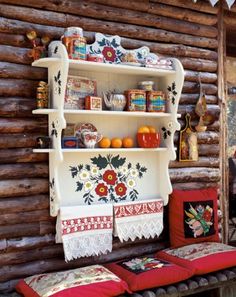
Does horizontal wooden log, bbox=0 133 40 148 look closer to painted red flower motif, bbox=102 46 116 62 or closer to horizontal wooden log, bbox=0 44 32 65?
horizontal wooden log, bbox=0 44 32 65

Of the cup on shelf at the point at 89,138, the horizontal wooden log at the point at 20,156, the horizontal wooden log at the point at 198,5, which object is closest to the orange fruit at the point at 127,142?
the cup on shelf at the point at 89,138

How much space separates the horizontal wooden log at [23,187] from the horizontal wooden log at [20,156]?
149 millimetres

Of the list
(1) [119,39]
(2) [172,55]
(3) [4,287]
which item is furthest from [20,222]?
(2) [172,55]

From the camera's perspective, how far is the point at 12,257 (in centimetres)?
316

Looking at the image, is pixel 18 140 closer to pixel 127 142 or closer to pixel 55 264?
pixel 127 142

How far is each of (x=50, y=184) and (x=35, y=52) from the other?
1.01 meters

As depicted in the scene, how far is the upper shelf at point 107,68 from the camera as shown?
3.11 m

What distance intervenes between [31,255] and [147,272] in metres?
0.90

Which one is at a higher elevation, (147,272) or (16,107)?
(16,107)

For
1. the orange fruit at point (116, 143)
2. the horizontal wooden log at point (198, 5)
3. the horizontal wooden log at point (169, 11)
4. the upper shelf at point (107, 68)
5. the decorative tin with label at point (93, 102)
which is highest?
the horizontal wooden log at point (198, 5)

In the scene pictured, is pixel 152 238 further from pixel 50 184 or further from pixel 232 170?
pixel 232 170

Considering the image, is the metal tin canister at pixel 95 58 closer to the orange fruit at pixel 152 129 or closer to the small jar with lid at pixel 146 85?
the small jar with lid at pixel 146 85

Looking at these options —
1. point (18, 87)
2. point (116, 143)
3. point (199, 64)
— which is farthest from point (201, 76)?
point (18, 87)

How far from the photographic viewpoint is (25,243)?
321 cm
